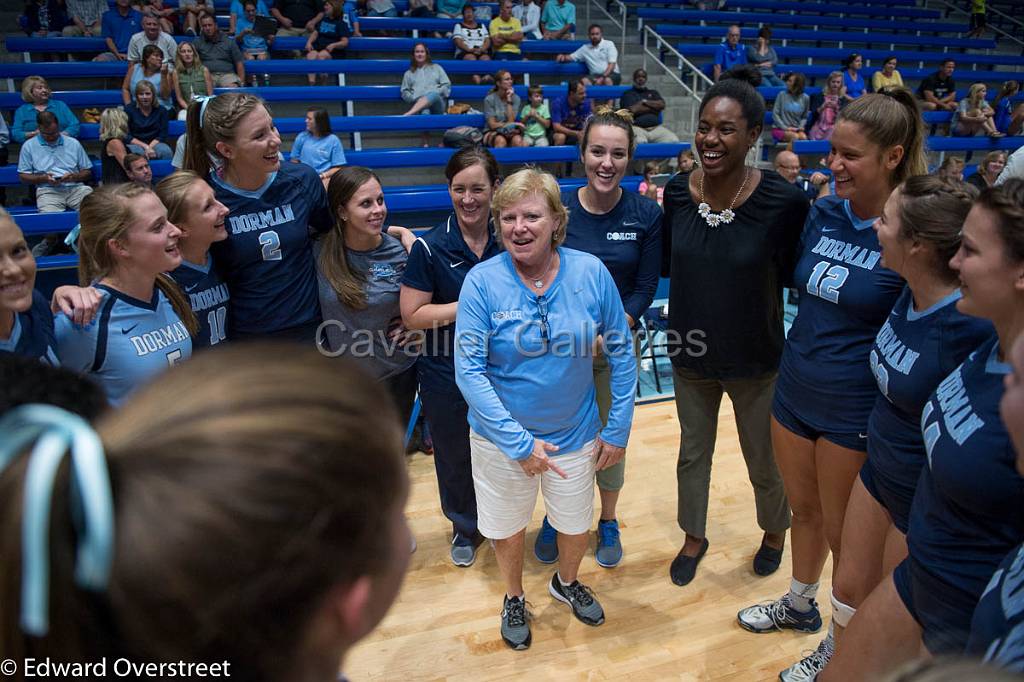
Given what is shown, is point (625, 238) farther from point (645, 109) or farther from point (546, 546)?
point (645, 109)

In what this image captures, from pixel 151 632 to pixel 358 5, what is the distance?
944 cm

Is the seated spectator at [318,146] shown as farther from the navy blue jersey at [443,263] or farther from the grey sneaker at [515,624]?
the grey sneaker at [515,624]

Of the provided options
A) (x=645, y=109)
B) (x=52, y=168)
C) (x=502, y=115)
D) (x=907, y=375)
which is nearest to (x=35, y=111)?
(x=52, y=168)

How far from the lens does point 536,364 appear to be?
1.92 meters

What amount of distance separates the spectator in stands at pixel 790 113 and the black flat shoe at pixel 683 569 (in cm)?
700

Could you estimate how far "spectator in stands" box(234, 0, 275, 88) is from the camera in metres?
7.31

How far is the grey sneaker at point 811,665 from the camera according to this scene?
1.94 m

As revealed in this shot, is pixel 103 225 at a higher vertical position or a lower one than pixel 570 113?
higher

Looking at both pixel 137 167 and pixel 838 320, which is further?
pixel 137 167

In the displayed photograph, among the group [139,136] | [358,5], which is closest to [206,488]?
[139,136]

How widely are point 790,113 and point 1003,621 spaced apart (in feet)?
27.6

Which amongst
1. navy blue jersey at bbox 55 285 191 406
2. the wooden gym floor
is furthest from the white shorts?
navy blue jersey at bbox 55 285 191 406

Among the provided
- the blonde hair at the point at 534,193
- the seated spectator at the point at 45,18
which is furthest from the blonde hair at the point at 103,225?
the seated spectator at the point at 45,18

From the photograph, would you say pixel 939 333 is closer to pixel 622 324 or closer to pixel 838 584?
pixel 838 584
